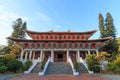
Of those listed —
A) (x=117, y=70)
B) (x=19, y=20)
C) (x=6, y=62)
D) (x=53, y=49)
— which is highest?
(x=19, y=20)

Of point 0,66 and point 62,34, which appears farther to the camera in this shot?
point 62,34

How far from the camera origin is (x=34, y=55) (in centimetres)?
2780

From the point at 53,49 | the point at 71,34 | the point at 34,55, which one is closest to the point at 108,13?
the point at 71,34

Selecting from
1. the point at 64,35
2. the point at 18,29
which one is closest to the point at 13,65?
the point at 64,35

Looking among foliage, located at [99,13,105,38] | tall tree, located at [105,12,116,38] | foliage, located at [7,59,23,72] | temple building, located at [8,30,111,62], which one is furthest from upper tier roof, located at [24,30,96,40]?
foliage, located at [7,59,23,72]

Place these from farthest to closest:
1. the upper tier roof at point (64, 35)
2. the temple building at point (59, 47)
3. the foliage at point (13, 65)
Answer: the upper tier roof at point (64, 35)
the temple building at point (59, 47)
the foliage at point (13, 65)

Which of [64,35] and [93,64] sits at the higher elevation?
[64,35]

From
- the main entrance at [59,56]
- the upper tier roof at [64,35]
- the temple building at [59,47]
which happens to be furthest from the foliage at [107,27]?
the main entrance at [59,56]

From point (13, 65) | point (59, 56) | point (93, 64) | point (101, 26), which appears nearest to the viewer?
point (13, 65)

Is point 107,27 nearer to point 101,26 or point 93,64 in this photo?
point 101,26

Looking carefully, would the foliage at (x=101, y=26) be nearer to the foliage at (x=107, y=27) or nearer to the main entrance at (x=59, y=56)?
Answer: the foliage at (x=107, y=27)

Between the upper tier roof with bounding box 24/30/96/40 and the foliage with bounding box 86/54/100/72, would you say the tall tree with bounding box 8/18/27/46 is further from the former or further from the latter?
the foliage with bounding box 86/54/100/72

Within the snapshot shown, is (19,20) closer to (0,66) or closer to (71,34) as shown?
(71,34)

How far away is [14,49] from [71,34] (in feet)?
42.4
